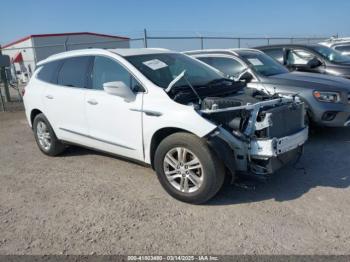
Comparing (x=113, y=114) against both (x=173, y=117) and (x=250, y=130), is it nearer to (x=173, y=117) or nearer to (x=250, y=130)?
(x=173, y=117)

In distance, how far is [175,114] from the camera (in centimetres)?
386

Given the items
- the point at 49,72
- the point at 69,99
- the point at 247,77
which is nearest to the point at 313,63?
the point at 247,77

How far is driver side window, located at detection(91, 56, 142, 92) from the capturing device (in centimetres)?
440

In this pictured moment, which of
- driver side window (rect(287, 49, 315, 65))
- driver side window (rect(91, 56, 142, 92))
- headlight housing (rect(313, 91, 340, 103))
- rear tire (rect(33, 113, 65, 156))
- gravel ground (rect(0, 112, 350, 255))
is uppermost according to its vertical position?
driver side window (rect(91, 56, 142, 92))

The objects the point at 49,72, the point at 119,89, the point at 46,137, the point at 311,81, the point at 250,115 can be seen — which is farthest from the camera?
the point at 311,81

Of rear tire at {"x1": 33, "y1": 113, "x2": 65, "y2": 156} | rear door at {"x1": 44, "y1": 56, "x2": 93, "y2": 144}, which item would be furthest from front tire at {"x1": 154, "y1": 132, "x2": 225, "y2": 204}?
rear tire at {"x1": 33, "y1": 113, "x2": 65, "y2": 156}

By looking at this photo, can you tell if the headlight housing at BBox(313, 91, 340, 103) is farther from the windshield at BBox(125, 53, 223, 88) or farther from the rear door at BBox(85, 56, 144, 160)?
the rear door at BBox(85, 56, 144, 160)

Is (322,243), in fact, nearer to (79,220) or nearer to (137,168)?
(79,220)

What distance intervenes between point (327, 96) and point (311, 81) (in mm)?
415

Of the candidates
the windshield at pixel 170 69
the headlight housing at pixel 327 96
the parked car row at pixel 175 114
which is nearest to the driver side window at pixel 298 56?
the parked car row at pixel 175 114

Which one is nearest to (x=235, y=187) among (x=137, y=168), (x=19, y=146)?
(x=137, y=168)

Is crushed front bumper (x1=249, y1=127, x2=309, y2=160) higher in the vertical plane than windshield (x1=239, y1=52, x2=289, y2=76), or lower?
lower

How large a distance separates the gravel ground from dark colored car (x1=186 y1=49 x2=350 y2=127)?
0.73 meters

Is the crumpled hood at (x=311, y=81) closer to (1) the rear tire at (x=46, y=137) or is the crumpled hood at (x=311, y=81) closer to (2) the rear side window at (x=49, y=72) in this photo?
(2) the rear side window at (x=49, y=72)
